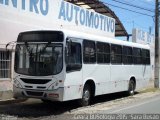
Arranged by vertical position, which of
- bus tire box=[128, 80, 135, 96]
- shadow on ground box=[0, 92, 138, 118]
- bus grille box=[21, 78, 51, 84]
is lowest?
shadow on ground box=[0, 92, 138, 118]

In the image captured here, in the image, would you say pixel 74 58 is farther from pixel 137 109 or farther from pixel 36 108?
pixel 137 109

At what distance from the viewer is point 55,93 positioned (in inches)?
543

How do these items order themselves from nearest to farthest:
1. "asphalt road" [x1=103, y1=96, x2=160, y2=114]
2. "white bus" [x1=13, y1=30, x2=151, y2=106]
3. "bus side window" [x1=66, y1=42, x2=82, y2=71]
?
"white bus" [x1=13, y1=30, x2=151, y2=106], "bus side window" [x1=66, y1=42, x2=82, y2=71], "asphalt road" [x1=103, y1=96, x2=160, y2=114]

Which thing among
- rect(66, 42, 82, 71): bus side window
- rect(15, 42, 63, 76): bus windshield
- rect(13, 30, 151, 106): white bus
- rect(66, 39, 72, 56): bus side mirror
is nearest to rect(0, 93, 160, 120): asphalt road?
rect(13, 30, 151, 106): white bus

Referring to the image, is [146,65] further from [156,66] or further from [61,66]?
[61,66]

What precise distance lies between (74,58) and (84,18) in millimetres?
11342

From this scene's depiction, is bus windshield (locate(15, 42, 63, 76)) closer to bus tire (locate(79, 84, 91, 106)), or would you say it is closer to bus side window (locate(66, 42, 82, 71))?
bus side window (locate(66, 42, 82, 71))

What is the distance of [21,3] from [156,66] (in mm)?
11624

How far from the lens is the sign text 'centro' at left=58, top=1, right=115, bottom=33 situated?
2332 centimetres

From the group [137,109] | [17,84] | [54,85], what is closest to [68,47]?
[54,85]

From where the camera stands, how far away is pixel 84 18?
2581 cm

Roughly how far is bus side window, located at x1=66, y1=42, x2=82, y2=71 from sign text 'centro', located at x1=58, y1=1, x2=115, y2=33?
797cm

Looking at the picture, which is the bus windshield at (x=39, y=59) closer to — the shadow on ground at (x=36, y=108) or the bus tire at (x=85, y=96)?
the shadow on ground at (x=36, y=108)

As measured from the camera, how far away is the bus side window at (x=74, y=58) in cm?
1435
